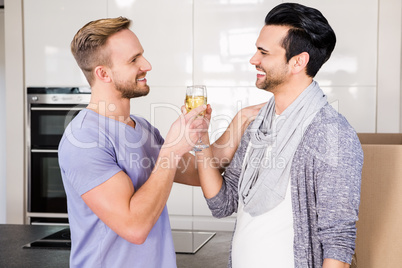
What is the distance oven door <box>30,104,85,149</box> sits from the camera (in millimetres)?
3537

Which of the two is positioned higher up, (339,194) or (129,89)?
(129,89)

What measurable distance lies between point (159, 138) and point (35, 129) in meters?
2.18

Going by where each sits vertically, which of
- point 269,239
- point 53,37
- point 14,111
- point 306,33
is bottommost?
point 269,239

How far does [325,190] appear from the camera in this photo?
1.30m

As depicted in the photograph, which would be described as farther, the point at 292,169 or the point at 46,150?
the point at 46,150

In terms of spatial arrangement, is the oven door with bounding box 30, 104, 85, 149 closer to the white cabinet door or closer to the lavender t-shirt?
the white cabinet door

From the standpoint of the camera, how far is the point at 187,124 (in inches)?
53.6

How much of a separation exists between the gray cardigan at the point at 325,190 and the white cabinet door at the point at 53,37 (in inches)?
97.4

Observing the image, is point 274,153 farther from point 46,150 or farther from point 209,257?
point 46,150

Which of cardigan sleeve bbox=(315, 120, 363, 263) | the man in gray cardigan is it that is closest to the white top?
the man in gray cardigan

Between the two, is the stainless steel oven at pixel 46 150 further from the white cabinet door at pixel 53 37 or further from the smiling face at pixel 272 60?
the smiling face at pixel 272 60

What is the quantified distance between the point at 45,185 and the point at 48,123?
1.57 feet

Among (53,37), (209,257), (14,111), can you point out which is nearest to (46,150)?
(14,111)

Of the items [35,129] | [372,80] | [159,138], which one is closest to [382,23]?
[372,80]
